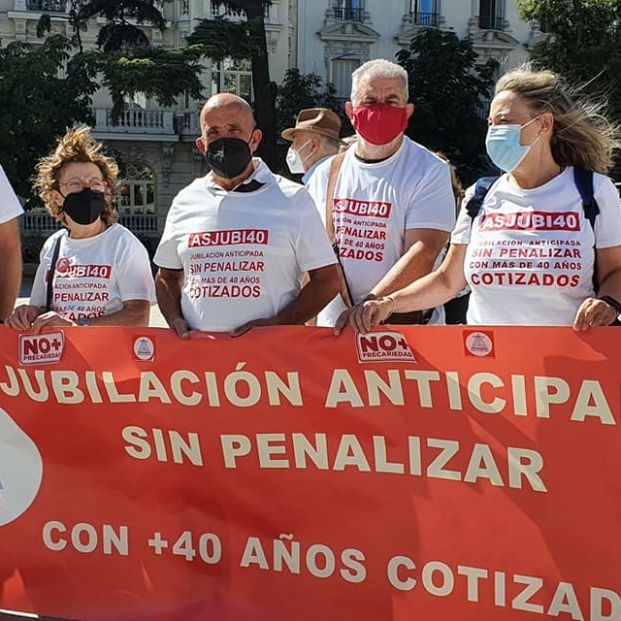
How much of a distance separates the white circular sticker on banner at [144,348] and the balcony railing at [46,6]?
3159 centimetres

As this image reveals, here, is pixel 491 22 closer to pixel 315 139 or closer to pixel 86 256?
pixel 315 139

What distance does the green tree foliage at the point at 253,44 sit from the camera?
23.1 metres

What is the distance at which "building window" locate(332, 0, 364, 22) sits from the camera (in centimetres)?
3419

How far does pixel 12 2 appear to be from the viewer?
3189cm

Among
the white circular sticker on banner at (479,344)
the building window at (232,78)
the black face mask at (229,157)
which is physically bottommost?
the white circular sticker on banner at (479,344)

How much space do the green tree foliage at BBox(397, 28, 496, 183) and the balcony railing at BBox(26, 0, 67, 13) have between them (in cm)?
1268

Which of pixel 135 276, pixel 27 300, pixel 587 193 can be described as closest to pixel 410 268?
pixel 587 193

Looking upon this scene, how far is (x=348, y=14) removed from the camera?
113 feet

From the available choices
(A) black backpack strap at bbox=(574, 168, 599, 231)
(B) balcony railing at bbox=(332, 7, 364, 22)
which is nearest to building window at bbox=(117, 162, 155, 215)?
(B) balcony railing at bbox=(332, 7, 364, 22)

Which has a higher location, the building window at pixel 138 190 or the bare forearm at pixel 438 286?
the bare forearm at pixel 438 286

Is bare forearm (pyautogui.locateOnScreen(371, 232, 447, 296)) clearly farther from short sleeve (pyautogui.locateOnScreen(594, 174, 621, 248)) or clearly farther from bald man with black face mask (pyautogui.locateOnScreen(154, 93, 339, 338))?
short sleeve (pyautogui.locateOnScreen(594, 174, 621, 248))

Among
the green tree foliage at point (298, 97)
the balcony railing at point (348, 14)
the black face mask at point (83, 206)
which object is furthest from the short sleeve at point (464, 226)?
the balcony railing at point (348, 14)

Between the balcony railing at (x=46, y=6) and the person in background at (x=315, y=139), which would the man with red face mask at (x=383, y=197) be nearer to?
the person in background at (x=315, y=139)

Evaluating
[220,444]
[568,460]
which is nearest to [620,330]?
[568,460]
